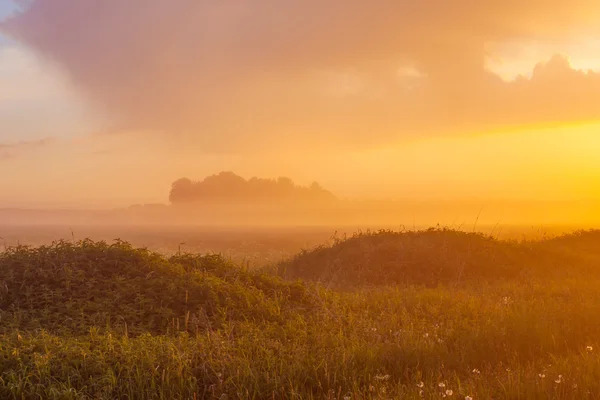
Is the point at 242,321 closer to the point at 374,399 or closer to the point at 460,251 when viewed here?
the point at 374,399

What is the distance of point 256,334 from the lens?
7.44 m

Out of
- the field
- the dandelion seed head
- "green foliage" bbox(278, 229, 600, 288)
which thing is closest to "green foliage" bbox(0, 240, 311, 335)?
the field

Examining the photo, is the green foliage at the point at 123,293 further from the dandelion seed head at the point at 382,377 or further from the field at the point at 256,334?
the dandelion seed head at the point at 382,377

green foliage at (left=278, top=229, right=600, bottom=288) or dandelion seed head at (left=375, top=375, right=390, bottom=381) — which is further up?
green foliage at (left=278, top=229, right=600, bottom=288)

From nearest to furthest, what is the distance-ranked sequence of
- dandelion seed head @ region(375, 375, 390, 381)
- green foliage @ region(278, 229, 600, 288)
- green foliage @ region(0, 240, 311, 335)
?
1. dandelion seed head @ region(375, 375, 390, 381)
2. green foliage @ region(0, 240, 311, 335)
3. green foliage @ region(278, 229, 600, 288)

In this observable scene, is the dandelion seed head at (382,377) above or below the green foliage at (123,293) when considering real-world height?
below

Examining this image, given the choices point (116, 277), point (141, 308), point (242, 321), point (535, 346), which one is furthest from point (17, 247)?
point (535, 346)

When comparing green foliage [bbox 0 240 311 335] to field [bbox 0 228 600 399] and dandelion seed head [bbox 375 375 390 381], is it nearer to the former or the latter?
field [bbox 0 228 600 399]

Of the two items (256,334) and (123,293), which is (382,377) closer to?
(256,334)

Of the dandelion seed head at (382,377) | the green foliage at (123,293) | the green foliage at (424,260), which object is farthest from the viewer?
the green foliage at (424,260)

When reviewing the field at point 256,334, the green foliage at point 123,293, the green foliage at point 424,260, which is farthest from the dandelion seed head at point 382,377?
the green foliage at point 424,260

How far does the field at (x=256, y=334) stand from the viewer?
18.6 ft

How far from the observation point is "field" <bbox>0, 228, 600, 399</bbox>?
5.66 m

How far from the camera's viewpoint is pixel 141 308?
8453mm
